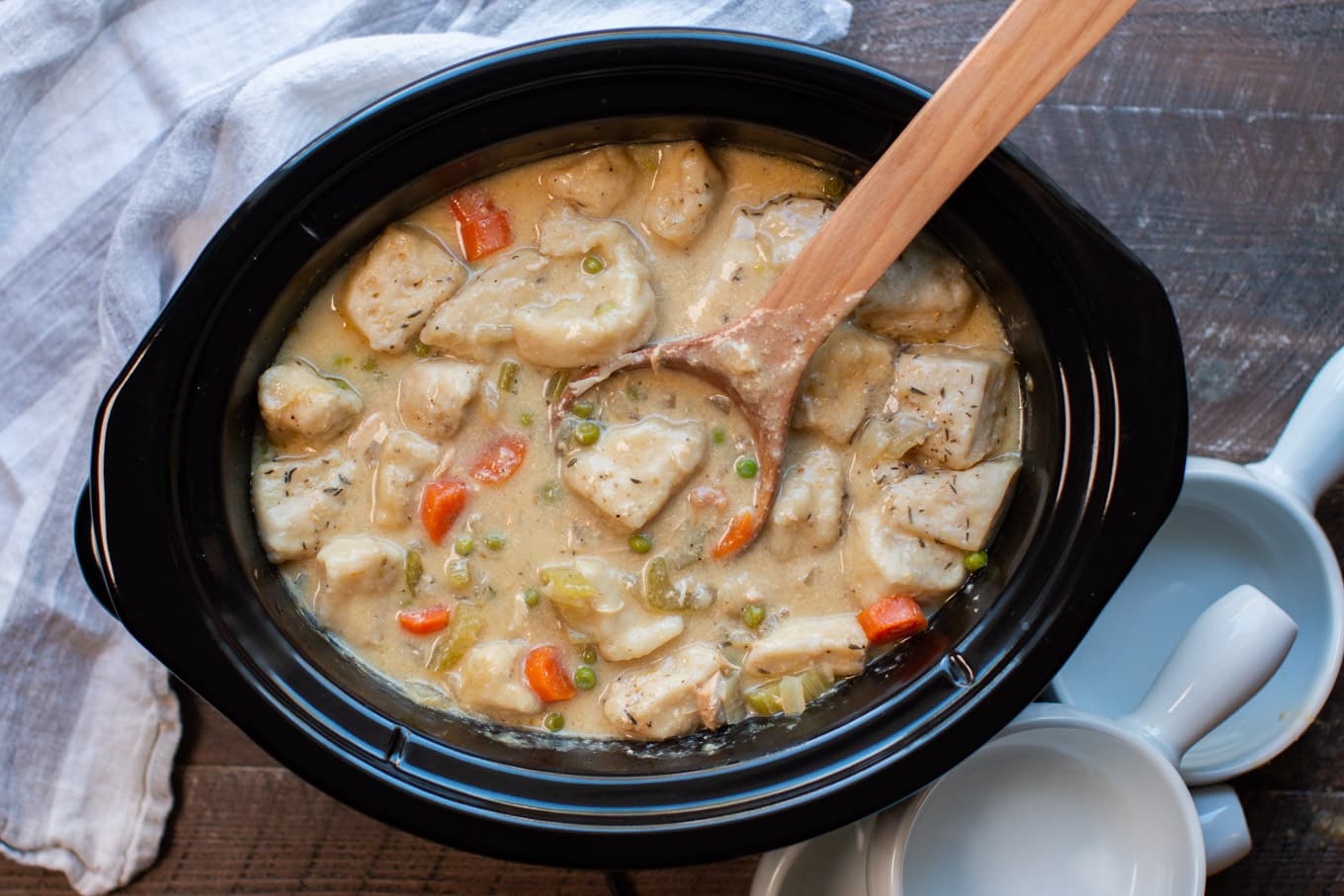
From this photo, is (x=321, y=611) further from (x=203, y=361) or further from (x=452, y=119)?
(x=452, y=119)

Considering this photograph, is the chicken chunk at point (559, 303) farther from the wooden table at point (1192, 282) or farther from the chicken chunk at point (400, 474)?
the wooden table at point (1192, 282)

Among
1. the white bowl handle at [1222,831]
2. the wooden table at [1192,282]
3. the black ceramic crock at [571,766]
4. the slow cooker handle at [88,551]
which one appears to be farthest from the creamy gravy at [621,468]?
the white bowl handle at [1222,831]

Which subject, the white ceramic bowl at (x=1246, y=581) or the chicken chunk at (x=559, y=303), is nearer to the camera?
the chicken chunk at (x=559, y=303)

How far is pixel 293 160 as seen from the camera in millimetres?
2133

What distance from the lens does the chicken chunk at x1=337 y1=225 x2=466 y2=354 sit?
2408mm

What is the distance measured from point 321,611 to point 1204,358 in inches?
83.8

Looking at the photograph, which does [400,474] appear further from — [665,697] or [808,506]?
[808,506]

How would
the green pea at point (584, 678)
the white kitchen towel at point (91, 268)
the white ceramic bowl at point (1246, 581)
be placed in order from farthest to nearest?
the white kitchen towel at point (91, 268), the white ceramic bowl at point (1246, 581), the green pea at point (584, 678)

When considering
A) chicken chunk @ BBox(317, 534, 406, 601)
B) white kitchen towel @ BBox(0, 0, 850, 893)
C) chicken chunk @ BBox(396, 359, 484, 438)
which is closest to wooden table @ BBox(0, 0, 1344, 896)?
white kitchen towel @ BBox(0, 0, 850, 893)

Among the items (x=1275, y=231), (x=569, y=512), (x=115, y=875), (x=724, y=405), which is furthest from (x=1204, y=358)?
(x=115, y=875)

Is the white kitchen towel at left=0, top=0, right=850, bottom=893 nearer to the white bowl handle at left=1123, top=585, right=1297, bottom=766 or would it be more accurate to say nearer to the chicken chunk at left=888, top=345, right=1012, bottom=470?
the chicken chunk at left=888, top=345, right=1012, bottom=470

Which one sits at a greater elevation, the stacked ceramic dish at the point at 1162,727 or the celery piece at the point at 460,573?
the celery piece at the point at 460,573

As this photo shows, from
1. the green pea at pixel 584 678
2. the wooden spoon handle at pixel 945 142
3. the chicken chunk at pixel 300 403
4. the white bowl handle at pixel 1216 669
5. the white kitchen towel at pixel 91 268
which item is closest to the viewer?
the wooden spoon handle at pixel 945 142

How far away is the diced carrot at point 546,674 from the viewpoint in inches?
95.8
